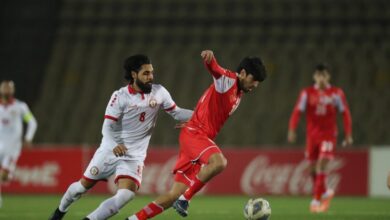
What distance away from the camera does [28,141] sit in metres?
11.8

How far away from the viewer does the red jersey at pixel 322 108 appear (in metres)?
11.1

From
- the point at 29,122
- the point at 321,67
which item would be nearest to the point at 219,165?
the point at 321,67

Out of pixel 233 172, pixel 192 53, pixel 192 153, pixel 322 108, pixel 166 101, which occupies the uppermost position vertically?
pixel 192 53

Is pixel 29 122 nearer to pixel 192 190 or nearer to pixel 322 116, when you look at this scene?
pixel 322 116

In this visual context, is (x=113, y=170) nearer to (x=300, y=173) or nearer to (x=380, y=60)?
(x=300, y=173)

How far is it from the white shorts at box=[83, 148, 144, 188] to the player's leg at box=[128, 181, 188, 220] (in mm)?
306

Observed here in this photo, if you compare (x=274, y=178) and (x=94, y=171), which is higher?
(x=94, y=171)

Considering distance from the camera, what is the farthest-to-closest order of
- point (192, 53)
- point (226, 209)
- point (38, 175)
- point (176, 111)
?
point (192, 53) < point (38, 175) < point (226, 209) < point (176, 111)

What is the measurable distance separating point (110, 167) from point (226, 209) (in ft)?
A: 12.7

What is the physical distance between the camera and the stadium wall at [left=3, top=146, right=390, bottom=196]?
14.6 metres

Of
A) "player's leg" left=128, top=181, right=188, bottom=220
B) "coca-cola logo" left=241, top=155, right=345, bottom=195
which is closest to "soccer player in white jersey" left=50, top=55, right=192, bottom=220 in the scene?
"player's leg" left=128, top=181, right=188, bottom=220

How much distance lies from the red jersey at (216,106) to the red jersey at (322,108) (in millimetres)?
3930

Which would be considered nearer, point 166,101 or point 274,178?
point 166,101

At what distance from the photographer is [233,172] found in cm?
1488
